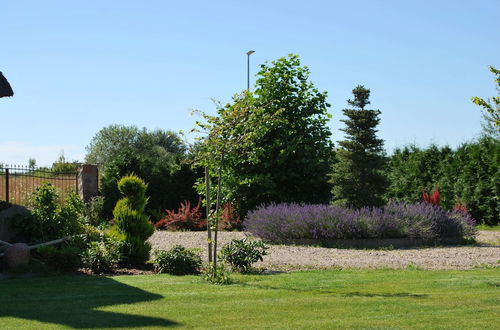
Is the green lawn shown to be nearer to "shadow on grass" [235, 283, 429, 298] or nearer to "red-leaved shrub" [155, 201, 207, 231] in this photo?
"shadow on grass" [235, 283, 429, 298]

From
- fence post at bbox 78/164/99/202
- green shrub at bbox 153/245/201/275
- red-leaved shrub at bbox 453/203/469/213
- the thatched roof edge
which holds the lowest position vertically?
green shrub at bbox 153/245/201/275

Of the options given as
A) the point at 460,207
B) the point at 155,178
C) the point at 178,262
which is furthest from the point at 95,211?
the point at 460,207

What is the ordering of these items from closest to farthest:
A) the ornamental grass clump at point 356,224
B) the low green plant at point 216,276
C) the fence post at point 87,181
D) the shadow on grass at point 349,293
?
1. the shadow on grass at point 349,293
2. the low green plant at point 216,276
3. the ornamental grass clump at point 356,224
4. the fence post at point 87,181

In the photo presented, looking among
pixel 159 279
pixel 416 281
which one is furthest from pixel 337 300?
pixel 159 279

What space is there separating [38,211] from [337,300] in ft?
21.7

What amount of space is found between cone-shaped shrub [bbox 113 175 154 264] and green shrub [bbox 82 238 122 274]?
348 mm

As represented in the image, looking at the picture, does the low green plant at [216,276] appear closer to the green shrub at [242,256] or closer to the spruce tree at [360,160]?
the green shrub at [242,256]

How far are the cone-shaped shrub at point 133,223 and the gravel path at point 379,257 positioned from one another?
1.89 metres

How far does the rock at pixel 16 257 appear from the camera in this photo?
33.9 ft

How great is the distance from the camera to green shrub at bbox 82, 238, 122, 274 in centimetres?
1044

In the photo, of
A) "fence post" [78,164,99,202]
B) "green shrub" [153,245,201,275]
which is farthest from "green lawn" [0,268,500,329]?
"fence post" [78,164,99,202]

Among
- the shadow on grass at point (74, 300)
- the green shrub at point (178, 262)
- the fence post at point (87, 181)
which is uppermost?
the fence post at point (87, 181)

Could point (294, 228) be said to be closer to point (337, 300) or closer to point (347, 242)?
point (347, 242)

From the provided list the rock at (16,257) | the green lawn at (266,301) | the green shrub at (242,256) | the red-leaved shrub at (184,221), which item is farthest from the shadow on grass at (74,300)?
the red-leaved shrub at (184,221)
